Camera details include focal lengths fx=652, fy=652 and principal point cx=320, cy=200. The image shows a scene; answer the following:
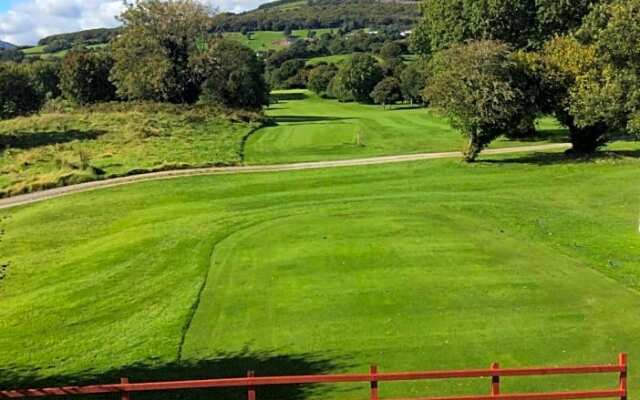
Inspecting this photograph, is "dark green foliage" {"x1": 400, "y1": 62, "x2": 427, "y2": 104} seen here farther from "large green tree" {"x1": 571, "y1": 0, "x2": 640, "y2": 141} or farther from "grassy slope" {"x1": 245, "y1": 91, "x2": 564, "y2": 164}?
"large green tree" {"x1": 571, "y1": 0, "x2": 640, "y2": 141}

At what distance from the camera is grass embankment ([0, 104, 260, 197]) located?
43.0 metres

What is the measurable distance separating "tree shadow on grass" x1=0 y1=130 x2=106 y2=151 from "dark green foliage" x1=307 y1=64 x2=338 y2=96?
82.2 meters

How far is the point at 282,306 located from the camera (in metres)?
18.0

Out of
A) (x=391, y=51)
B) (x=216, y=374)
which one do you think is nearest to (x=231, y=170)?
(x=216, y=374)

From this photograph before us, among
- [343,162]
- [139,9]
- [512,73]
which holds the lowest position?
[343,162]

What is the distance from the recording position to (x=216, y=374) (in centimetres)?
1388

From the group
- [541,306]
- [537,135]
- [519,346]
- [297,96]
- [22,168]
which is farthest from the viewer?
[297,96]

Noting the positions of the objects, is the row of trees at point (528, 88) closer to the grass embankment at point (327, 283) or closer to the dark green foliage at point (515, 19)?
the grass embankment at point (327, 283)

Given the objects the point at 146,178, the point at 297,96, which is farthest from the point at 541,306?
the point at 297,96

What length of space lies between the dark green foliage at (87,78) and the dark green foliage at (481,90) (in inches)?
2276

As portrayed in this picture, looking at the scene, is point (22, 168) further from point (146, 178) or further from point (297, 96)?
point (297, 96)

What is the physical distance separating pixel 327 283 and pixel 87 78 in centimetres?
7645

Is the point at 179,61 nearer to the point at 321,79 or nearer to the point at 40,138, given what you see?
the point at 40,138

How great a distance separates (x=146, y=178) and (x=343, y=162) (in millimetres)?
13596
